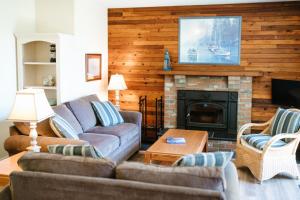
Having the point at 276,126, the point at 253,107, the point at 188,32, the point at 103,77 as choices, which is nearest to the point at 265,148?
the point at 276,126

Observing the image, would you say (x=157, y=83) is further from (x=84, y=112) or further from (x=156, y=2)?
(x=84, y=112)

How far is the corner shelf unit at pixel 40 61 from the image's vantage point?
491 cm

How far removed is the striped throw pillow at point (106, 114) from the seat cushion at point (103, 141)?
0.61 metres

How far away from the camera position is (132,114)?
222 inches

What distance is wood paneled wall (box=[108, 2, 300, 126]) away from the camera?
5.89 m

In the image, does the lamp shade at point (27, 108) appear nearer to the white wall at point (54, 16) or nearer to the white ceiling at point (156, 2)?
the white wall at point (54, 16)

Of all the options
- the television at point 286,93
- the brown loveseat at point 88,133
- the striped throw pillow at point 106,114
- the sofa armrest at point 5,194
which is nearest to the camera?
the sofa armrest at point 5,194

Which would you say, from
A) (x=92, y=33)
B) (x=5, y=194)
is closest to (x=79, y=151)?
(x=5, y=194)

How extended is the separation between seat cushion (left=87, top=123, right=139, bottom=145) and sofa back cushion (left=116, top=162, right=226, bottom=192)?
2.50 m

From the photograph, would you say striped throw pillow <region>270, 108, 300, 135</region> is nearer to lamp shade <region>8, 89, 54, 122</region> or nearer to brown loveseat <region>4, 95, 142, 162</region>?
brown loveseat <region>4, 95, 142, 162</region>

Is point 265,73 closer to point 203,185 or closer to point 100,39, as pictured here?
point 100,39

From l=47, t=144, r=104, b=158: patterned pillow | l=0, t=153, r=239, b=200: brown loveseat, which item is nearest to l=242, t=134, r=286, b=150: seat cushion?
l=0, t=153, r=239, b=200: brown loveseat

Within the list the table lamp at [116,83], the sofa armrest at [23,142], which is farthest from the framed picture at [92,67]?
the sofa armrest at [23,142]

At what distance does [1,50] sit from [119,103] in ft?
8.48
